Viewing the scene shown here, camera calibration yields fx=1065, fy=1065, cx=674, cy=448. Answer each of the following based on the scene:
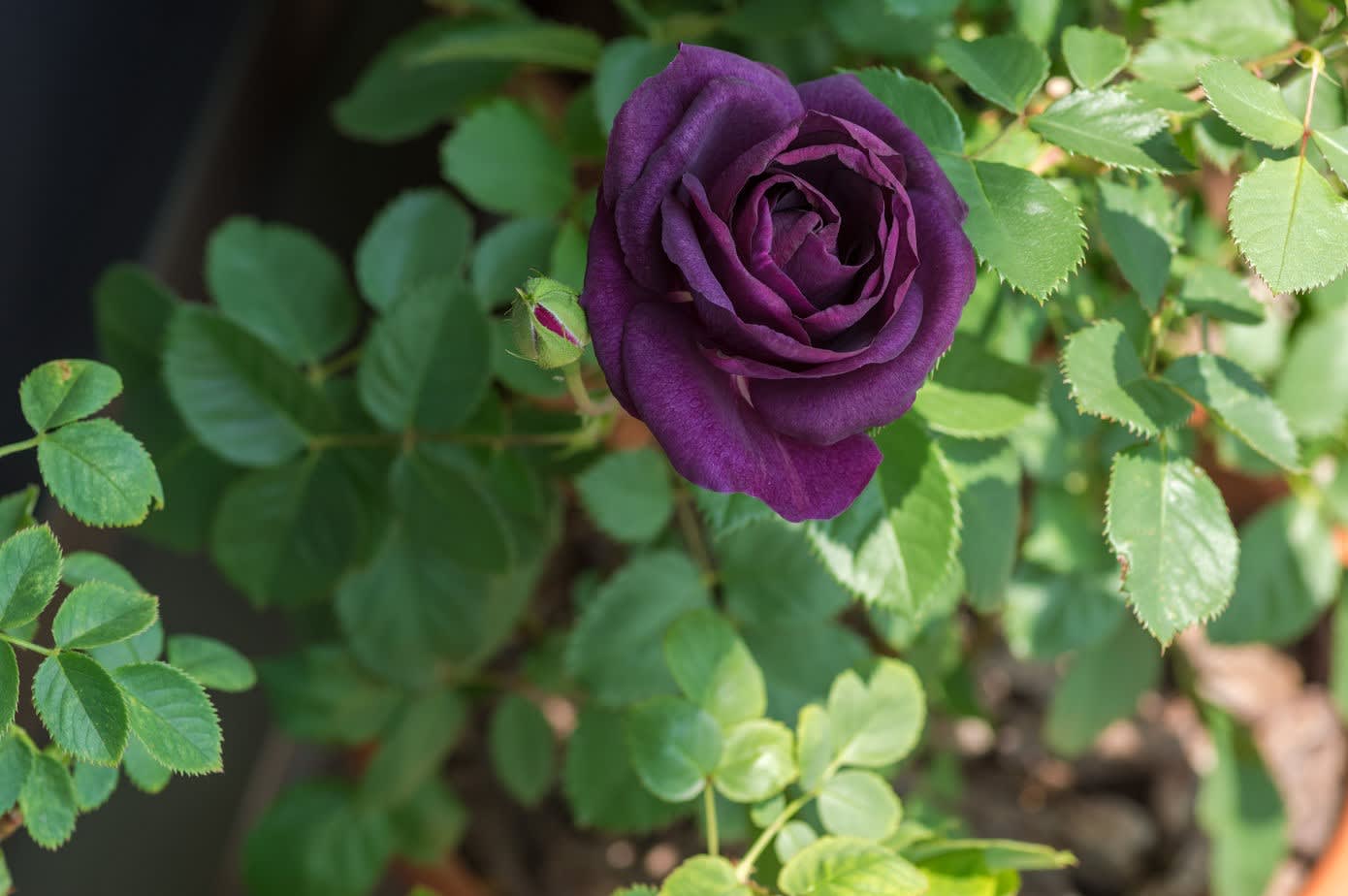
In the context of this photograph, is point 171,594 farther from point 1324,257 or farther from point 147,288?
point 1324,257

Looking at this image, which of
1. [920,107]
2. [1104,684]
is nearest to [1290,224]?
[920,107]

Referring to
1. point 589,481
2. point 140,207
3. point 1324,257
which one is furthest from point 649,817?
point 140,207

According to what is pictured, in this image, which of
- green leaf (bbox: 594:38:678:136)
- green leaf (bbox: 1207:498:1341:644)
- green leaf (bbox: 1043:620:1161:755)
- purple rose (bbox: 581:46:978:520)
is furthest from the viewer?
green leaf (bbox: 1043:620:1161:755)

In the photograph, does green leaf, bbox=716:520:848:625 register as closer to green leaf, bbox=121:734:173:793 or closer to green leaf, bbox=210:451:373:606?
green leaf, bbox=210:451:373:606

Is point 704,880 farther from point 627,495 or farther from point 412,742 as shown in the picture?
point 412,742

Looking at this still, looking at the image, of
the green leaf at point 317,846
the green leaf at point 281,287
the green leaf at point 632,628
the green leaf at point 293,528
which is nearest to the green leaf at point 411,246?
the green leaf at point 281,287

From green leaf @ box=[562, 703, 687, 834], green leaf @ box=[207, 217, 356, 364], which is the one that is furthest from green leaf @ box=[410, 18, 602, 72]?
green leaf @ box=[562, 703, 687, 834]
